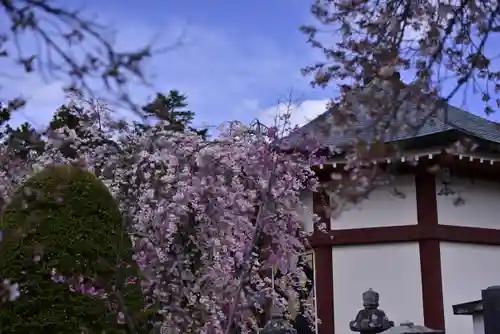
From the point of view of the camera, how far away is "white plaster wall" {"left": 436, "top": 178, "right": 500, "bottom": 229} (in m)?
10.4

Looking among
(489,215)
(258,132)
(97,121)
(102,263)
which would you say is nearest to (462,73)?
(102,263)

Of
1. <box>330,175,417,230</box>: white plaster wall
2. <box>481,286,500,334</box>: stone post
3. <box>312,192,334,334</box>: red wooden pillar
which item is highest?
<box>330,175,417,230</box>: white plaster wall

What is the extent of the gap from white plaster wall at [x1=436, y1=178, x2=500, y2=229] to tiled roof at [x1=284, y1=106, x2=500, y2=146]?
0.75 metres

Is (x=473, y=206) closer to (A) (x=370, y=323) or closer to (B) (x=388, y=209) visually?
(B) (x=388, y=209)

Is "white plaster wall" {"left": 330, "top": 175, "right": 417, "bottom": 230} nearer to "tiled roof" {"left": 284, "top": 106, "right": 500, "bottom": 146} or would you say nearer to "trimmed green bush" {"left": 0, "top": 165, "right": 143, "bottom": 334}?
"tiled roof" {"left": 284, "top": 106, "right": 500, "bottom": 146}

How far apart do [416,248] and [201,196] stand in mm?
3987

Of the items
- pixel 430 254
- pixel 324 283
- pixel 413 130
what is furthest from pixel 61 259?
pixel 430 254

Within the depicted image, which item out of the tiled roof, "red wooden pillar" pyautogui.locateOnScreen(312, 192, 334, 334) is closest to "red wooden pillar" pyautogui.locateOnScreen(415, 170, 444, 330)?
the tiled roof

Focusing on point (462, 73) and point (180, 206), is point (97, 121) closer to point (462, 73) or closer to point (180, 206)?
point (180, 206)

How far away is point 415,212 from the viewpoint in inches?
411

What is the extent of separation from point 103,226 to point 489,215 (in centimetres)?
733

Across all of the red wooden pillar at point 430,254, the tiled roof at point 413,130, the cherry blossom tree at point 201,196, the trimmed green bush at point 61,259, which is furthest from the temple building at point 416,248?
the trimmed green bush at point 61,259

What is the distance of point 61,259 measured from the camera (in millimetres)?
4906

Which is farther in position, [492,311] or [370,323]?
[370,323]
